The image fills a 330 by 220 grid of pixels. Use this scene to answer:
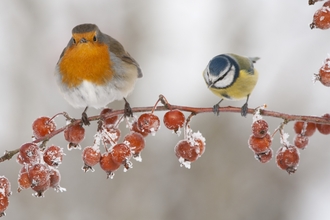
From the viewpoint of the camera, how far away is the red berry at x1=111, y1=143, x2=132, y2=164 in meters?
1.58

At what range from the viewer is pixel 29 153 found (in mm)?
1470

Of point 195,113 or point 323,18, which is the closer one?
point 323,18

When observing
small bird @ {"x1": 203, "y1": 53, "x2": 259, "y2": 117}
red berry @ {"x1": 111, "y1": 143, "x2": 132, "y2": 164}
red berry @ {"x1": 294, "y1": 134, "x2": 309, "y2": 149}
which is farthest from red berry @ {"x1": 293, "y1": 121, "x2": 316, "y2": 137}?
small bird @ {"x1": 203, "y1": 53, "x2": 259, "y2": 117}

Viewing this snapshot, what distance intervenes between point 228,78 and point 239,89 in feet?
0.38

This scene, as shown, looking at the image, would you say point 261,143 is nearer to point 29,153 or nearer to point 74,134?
point 74,134

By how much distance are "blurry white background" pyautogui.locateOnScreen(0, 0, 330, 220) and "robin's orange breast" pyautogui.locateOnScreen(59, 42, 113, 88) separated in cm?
211

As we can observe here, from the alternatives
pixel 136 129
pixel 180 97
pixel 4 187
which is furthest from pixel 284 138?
pixel 180 97

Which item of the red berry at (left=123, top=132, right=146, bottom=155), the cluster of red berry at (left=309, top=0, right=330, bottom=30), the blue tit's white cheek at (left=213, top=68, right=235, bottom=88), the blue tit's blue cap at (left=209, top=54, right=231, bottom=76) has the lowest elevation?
the red berry at (left=123, top=132, right=146, bottom=155)

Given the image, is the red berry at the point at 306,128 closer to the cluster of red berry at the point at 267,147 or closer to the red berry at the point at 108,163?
the cluster of red berry at the point at 267,147

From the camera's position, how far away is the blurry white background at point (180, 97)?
4.29 metres

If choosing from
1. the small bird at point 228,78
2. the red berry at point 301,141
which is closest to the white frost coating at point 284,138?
the red berry at point 301,141

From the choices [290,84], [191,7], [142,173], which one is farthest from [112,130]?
[191,7]

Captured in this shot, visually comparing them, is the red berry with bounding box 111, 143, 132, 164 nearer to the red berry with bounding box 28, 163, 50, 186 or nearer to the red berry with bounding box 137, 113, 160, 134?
the red berry with bounding box 137, 113, 160, 134

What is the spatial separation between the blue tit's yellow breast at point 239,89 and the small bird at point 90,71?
80 cm
